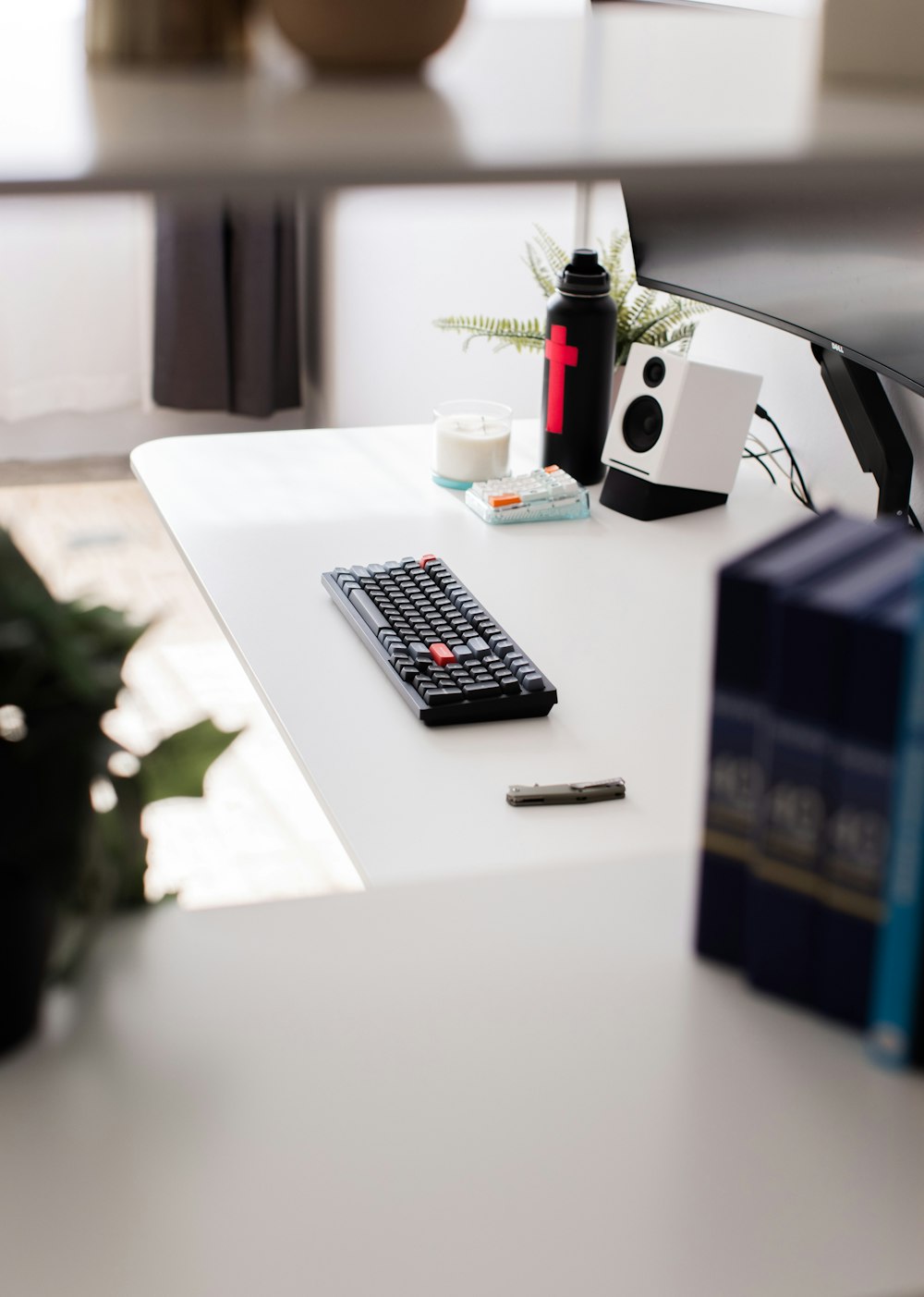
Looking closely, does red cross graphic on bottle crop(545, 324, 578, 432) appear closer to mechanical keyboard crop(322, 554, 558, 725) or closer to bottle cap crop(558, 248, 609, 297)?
bottle cap crop(558, 248, 609, 297)

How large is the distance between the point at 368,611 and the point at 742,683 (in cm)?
78

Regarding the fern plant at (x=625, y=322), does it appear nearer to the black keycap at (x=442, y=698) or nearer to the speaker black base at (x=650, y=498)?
the speaker black base at (x=650, y=498)

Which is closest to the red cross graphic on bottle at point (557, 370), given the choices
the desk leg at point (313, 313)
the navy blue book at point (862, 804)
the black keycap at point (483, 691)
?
the black keycap at point (483, 691)

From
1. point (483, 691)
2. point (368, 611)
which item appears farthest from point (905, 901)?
point (368, 611)

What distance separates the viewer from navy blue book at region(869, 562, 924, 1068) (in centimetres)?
56

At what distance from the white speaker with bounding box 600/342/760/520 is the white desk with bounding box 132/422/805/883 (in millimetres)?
35

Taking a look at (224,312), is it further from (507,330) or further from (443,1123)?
(443,1123)

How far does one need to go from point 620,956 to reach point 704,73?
414 mm

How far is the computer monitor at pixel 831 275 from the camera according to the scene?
1397mm

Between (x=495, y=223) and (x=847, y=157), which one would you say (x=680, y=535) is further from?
(x=495, y=223)

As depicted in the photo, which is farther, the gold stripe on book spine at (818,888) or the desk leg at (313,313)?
the desk leg at (313,313)

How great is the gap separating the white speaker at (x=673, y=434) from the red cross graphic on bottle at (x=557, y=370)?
3.9 inches

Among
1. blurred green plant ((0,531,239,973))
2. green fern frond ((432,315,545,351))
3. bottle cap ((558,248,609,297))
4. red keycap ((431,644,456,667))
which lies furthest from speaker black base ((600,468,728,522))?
blurred green plant ((0,531,239,973))

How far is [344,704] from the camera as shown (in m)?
1.26
